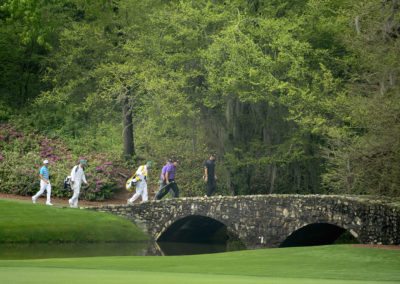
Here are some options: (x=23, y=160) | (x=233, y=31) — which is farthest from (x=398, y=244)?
(x=23, y=160)

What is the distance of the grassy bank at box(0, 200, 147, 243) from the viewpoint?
37375 millimetres

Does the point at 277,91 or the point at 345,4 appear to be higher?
the point at 345,4

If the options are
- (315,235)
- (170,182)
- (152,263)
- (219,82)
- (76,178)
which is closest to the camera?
(152,263)

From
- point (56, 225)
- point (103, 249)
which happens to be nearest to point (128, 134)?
point (56, 225)

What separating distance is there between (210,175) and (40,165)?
927 centimetres

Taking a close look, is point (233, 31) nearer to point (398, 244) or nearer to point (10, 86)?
point (398, 244)

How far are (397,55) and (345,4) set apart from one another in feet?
41.8

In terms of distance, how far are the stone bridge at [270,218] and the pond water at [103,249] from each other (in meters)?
1.13

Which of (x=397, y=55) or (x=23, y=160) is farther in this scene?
(x=23, y=160)

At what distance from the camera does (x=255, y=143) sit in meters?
43.4

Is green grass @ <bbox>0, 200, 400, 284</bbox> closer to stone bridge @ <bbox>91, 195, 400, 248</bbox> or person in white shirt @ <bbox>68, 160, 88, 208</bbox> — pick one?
stone bridge @ <bbox>91, 195, 400, 248</bbox>

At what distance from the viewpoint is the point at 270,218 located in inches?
1497

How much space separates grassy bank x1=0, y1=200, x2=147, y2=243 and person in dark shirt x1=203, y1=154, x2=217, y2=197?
11.9 ft

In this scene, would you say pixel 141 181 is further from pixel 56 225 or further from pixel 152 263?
pixel 152 263
